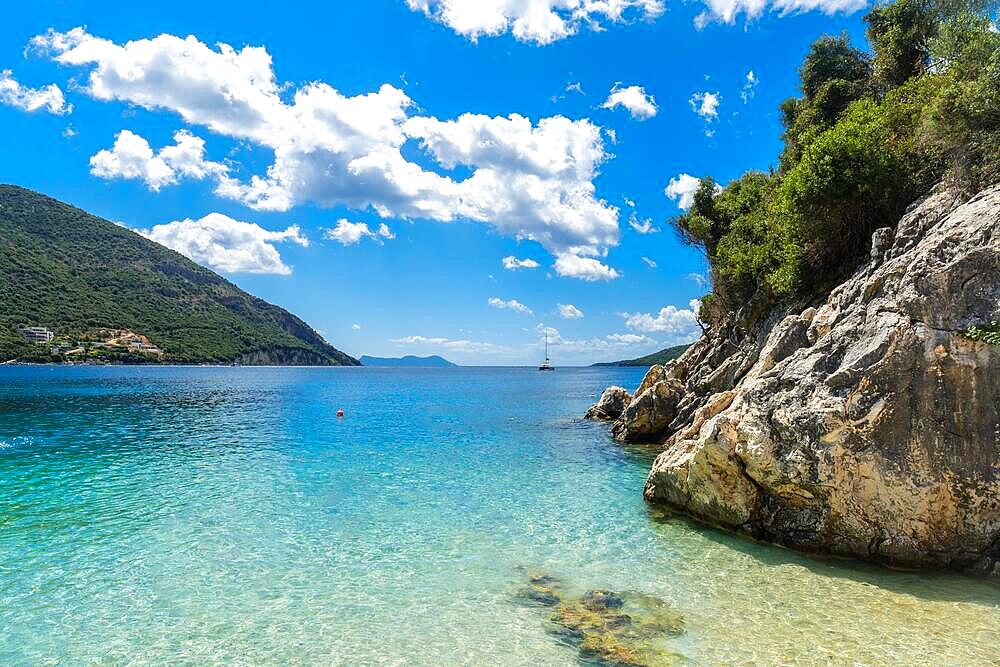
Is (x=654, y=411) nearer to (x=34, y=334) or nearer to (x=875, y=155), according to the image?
(x=875, y=155)

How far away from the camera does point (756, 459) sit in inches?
526

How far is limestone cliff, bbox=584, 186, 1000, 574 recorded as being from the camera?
11.2 m

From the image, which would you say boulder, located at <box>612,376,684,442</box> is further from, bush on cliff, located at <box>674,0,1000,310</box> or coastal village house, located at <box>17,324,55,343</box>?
coastal village house, located at <box>17,324,55,343</box>

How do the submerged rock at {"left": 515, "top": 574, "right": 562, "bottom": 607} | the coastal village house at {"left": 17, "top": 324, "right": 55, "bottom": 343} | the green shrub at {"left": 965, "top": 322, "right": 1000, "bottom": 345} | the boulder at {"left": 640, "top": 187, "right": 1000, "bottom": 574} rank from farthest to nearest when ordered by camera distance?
the coastal village house at {"left": 17, "top": 324, "right": 55, "bottom": 343}, the boulder at {"left": 640, "top": 187, "right": 1000, "bottom": 574}, the green shrub at {"left": 965, "top": 322, "right": 1000, "bottom": 345}, the submerged rock at {"left": 515, "top": 574, "right": 562, "bottom": 607}

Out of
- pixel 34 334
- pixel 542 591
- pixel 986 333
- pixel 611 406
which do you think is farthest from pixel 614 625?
pixel 34 334

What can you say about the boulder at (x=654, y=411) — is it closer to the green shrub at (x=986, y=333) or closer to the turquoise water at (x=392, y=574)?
the turquoise water at (x=392, y=574)

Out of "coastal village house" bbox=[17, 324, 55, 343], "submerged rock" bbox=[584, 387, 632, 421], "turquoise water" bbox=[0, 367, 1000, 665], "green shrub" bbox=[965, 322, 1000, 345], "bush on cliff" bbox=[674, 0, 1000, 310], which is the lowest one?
"turquoise water" bbox=[0, 367, 1000, 665]

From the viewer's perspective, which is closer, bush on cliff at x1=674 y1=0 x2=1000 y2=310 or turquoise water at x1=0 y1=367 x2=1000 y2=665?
turquoise water at x1=0 y1=367 x2=1000 y2=665

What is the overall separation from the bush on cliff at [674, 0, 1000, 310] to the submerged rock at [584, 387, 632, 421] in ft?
43.6

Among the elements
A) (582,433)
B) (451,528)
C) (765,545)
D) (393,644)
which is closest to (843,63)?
(582,433)

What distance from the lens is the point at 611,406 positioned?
147ft

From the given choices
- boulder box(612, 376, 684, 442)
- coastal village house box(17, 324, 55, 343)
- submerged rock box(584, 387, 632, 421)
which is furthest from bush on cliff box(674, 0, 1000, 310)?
coastal village house box(17, 324, 55, 343)

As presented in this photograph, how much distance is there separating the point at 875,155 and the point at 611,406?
2884 cm

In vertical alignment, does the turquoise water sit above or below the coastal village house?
below
